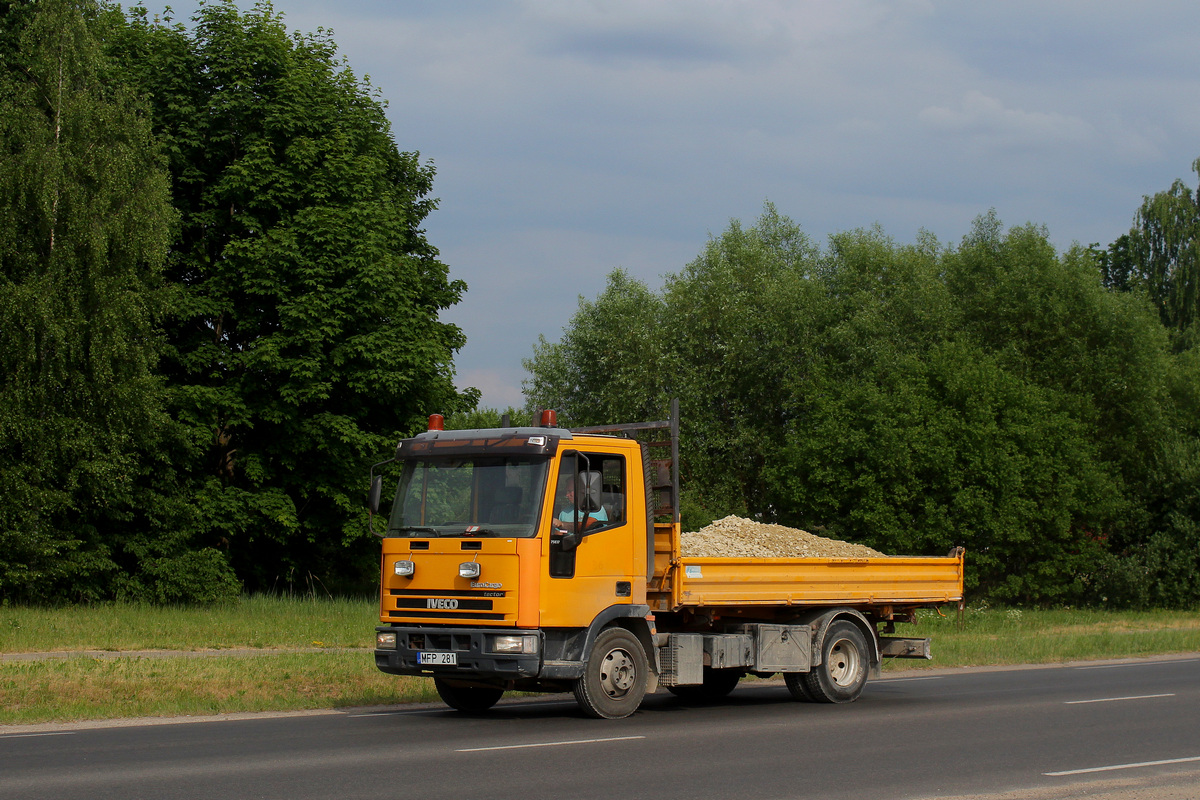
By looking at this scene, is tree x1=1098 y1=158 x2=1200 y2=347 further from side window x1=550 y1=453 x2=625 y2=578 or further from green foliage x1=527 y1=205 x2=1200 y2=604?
side window x1=550 y1=453 x2=625 y2=578

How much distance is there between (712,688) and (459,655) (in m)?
4.70

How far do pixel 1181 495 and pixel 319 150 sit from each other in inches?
1213

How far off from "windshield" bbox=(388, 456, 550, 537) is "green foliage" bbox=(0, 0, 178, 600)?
1636 centimetres

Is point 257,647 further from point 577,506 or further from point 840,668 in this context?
point 577,506

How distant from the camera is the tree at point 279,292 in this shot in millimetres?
30625

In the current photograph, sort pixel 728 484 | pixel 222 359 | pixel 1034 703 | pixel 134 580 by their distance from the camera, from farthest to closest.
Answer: pixel 728 484, pixel 222 359, pixel 134 580, pixel 1034 703

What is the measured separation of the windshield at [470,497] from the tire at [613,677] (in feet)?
5.09

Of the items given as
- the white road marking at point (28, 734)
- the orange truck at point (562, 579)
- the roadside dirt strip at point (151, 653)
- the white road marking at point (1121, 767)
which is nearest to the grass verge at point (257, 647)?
the roadside dirt strip at point (151, 653)

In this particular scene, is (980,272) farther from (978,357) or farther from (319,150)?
(319,150)

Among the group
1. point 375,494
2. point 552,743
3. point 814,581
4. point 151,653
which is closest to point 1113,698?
point 814,581

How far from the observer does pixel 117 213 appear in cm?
2748

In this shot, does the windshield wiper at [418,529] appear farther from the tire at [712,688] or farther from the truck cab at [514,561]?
the tire at [712,688]

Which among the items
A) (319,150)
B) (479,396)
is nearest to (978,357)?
(479,396)

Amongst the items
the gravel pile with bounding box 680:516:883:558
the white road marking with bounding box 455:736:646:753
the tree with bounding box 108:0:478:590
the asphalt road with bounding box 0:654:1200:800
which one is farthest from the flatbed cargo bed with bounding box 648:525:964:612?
the tree with bounding box 108:0:478:590
